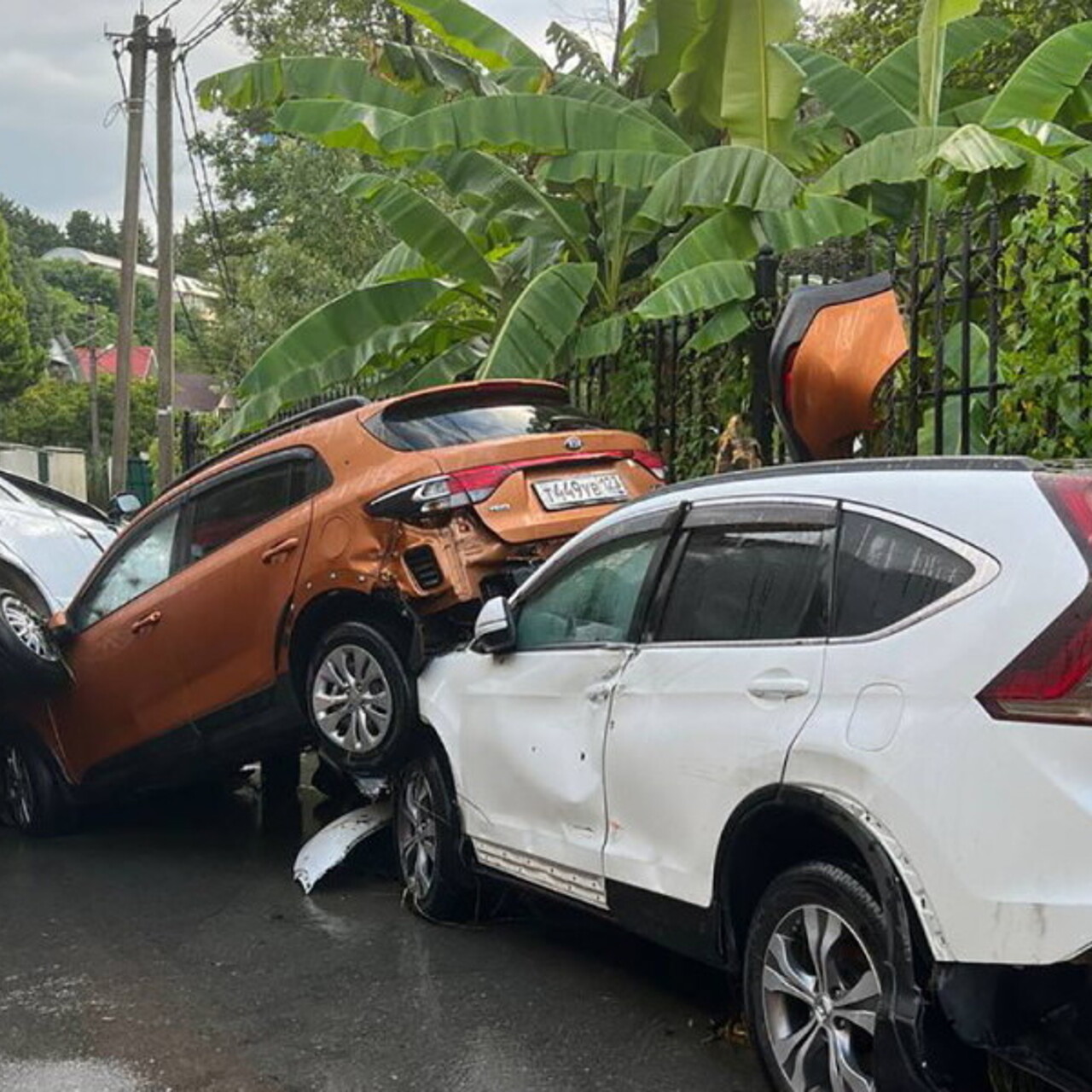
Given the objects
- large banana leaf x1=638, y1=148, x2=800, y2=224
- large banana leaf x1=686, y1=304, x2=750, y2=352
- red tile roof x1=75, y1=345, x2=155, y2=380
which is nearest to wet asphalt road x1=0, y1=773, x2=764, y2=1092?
large banana leaf x1=686, y1=304, x2=750, y2=352

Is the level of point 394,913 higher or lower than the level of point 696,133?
lower

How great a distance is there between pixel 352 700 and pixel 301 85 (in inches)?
237

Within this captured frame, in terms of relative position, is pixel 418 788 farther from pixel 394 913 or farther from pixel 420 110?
pixel 420 110

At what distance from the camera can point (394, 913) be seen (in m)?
5.81

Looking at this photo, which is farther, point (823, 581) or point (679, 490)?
point (679, 490)

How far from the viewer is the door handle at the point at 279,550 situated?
6.21 m

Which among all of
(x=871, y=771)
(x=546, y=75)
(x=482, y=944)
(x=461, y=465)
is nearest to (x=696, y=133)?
(x=546, y=75)

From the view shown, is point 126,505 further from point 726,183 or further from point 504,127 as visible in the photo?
point 726,183

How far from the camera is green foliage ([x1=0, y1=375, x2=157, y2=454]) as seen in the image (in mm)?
53219

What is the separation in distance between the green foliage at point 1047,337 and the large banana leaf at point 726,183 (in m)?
2.27

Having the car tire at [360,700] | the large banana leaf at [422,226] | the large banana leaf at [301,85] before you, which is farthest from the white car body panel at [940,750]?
the large banana leaf at [301,85]

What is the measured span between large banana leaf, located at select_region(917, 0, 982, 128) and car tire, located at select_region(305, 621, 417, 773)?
17.5 feet

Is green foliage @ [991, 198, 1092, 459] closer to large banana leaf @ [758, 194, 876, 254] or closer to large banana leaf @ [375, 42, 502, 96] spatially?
large banana leaf @ [758, 194, 876, 254]

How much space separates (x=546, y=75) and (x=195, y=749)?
6057 millimetres
